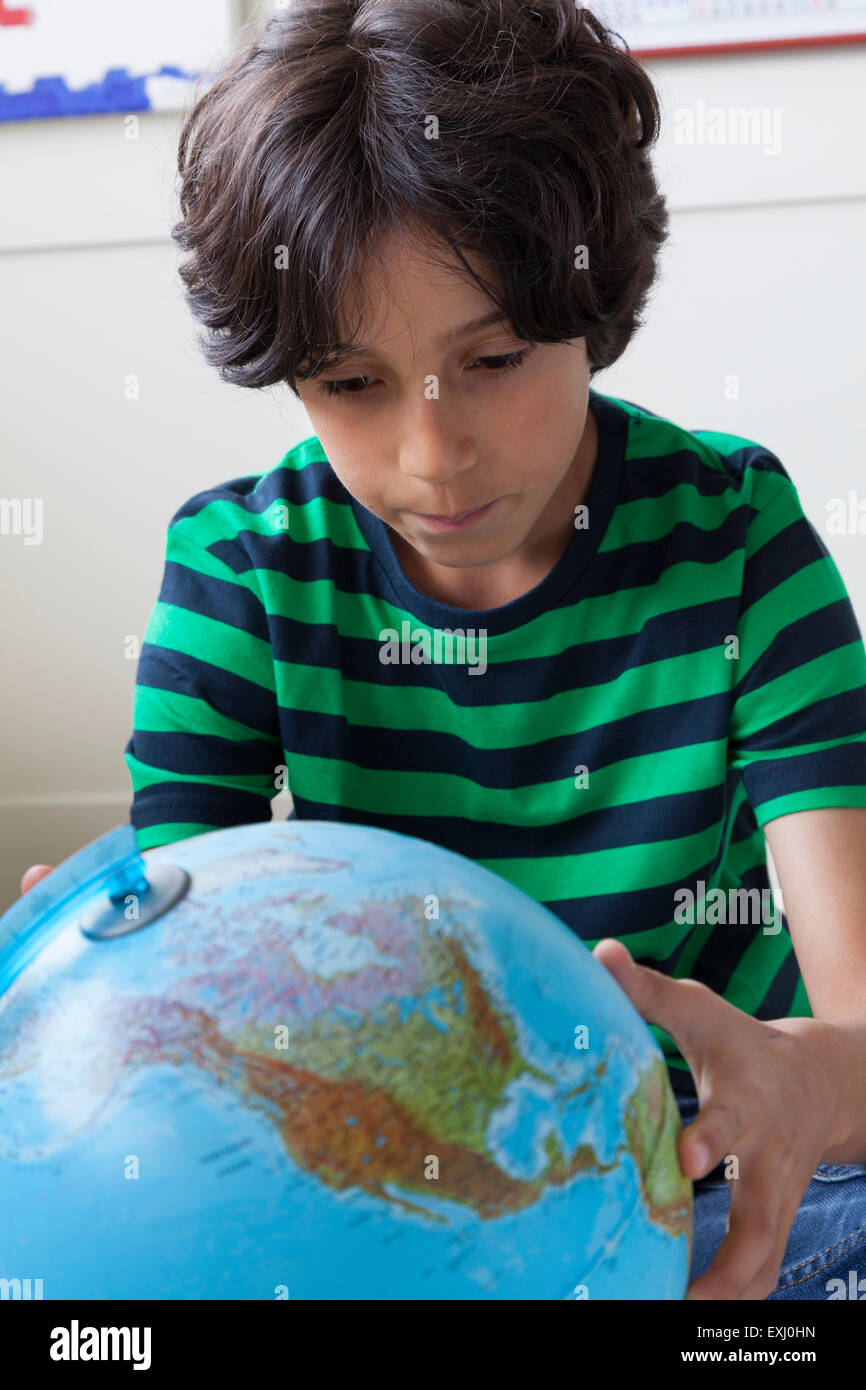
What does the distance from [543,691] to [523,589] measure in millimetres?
82

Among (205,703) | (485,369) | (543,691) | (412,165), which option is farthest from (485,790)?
(412,165)

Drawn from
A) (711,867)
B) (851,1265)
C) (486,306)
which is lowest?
(851,1265)

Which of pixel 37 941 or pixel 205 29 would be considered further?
pixel 205 29

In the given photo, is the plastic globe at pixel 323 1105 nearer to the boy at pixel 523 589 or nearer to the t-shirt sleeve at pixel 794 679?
the boy at pixel 523 589

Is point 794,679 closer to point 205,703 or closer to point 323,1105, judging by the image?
point 205,703

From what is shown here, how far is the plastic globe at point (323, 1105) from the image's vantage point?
1.73ft

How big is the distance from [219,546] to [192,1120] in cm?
57

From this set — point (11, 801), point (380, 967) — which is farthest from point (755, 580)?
point (11, 801)

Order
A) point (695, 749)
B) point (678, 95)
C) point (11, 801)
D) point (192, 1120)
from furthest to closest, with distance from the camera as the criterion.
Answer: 1. point (11, 801)
2. point (678, 95)
3. point (695, 749)
4. point (192, 1120)

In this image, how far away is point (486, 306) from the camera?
768 mm

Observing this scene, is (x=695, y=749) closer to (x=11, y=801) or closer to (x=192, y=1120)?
(x=192, y=1120)

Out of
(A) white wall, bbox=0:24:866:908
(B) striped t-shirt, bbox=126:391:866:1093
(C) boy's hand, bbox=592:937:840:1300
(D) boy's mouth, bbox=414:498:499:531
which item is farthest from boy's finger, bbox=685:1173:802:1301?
(A) white wall, bbox=0:24:866:908

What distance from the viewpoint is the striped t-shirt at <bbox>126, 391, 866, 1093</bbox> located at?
98 centimetres

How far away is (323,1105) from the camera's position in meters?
0.53
